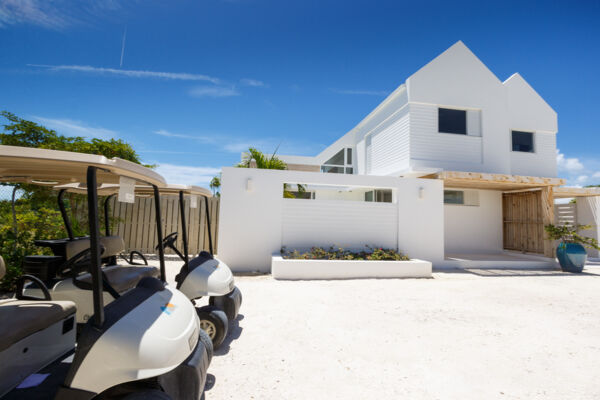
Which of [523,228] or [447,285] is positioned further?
[523,228]

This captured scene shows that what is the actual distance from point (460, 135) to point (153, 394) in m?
12.0

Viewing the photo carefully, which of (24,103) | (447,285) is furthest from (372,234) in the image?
(24,103)

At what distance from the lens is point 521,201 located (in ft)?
A: 37.0

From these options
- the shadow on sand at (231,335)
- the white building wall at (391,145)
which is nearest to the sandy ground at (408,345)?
the shadow on sand at (231,335)

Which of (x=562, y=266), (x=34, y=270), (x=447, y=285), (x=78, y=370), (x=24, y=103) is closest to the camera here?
(x=78, y=370)

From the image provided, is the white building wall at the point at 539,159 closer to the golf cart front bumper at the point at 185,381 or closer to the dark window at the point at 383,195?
the dark window at the point at 383,195

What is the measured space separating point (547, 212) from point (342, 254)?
754 cm

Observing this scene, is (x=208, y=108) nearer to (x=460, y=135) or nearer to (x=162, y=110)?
(x=162, y=110)

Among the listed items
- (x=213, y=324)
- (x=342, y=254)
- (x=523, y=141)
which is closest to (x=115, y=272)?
(x=213, y=324)

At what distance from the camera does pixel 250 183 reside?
7664 millimetres

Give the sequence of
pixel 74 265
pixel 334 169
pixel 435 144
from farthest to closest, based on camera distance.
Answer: pixel 334 169 < pixel 435 144 < pixel 74 265

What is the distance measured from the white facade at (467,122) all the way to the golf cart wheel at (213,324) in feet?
27.4

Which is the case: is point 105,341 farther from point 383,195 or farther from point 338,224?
point 383,195

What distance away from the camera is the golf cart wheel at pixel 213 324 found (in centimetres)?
302
